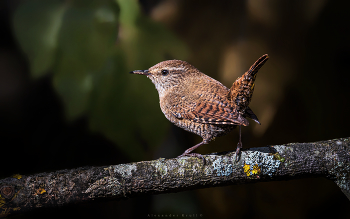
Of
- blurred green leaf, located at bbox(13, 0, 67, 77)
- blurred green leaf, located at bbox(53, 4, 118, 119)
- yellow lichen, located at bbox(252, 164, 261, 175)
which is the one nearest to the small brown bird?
yellow lichen, located at bbox(252, 164, 261, 175)

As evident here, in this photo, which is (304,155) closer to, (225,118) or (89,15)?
(225,118)

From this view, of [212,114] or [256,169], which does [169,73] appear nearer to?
[212,114]

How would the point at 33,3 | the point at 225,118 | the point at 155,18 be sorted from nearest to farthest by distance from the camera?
the point at 225,118, the point at 33,3, the point at 155,18

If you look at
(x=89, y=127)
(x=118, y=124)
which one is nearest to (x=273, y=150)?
(x=118, y=124)

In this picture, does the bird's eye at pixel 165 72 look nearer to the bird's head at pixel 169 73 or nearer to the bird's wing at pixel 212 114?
the bird's head at pixel 169 73

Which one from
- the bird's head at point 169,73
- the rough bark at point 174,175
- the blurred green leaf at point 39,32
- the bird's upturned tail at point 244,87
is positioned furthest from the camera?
the blurred green leaf at point 39,32

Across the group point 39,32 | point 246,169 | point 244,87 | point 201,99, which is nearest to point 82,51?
point 39,32

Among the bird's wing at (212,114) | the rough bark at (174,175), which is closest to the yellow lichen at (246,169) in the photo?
the rough bark at (174,175)
